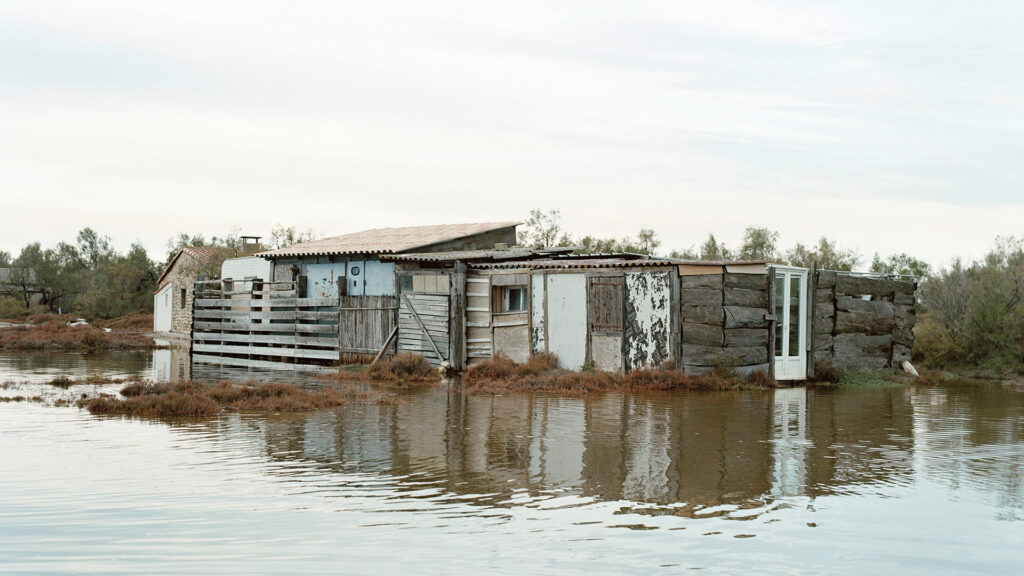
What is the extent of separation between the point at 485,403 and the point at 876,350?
1159 cm

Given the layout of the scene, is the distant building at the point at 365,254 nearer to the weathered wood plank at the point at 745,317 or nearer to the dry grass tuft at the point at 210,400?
the dry grass tuft at the point at 210,400

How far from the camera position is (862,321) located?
22266 mm

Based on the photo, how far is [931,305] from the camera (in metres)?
27.7

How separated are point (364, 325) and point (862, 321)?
13220 mm

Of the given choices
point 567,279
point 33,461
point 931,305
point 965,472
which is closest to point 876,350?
point 931,305

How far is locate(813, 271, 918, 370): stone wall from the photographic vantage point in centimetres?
2170

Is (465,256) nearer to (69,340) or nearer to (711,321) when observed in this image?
(711,321)

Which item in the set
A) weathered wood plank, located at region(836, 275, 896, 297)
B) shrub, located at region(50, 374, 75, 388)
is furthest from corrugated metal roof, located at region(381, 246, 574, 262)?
shrub, located at region(50, 374, 75, 388)

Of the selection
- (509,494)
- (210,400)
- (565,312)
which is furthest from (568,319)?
(509,494)

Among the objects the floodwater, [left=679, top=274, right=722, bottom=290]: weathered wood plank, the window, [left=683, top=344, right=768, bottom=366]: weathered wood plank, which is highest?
[left=679, top=274, right=722, bottom=290]: weathered wood plank

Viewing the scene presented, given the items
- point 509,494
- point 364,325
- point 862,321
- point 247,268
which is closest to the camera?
point 509,494

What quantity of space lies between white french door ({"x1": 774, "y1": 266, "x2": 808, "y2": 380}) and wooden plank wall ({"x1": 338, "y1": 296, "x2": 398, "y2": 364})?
10.1 metres

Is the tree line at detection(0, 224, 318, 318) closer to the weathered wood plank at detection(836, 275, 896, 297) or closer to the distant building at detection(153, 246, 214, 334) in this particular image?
the distant building at detection(153, 246, 214, 334)

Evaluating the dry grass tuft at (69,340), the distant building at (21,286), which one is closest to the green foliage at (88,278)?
the distant building at (21,286)
